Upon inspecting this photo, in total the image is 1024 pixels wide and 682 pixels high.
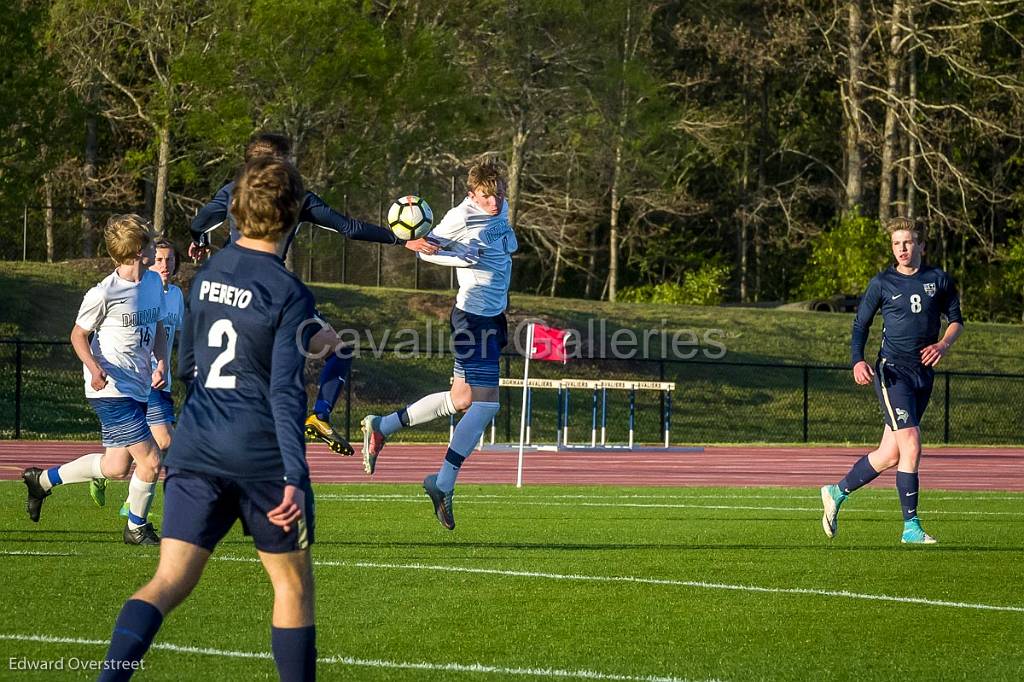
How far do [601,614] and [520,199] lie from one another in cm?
3814

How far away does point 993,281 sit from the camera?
52.0 metres

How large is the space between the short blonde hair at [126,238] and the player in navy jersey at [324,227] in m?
0.38

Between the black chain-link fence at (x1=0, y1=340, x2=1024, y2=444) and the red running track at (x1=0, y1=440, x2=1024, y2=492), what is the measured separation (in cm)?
361

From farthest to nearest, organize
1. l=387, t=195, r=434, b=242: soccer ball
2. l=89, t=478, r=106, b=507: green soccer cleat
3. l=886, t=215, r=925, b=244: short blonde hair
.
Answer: l=89, t=478, r=106, b=507: green soccer cleat < l=886, t=215, r=925, b=244: short blonde hair < l=387, t=195, r=434, b=242: soccer ball

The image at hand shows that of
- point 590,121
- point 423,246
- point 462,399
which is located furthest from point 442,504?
point 590,121

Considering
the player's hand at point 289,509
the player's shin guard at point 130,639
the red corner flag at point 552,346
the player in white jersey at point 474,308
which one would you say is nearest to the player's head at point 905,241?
the player in white jersey at point 474,308

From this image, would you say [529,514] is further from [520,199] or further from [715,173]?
[715,173]

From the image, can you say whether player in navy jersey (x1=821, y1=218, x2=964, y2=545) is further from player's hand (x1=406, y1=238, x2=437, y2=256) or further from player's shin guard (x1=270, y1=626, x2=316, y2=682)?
player's shin guard (x1=270, y1=626, x2=316, y2=682)

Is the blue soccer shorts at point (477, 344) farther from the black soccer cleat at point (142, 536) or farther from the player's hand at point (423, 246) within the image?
the black soccer cleat at point (142, 536)

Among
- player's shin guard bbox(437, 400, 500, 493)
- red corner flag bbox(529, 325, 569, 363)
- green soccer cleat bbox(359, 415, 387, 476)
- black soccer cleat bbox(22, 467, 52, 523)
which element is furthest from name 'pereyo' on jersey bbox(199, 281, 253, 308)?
red corner flag bbox(529, 325, 569, 363)

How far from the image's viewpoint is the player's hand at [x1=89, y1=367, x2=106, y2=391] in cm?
A: 1020

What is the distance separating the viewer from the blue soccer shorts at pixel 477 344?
11.0 m

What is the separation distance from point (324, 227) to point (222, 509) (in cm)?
509

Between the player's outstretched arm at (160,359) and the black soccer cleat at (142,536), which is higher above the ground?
the player's outstretched arm at (160,359)
